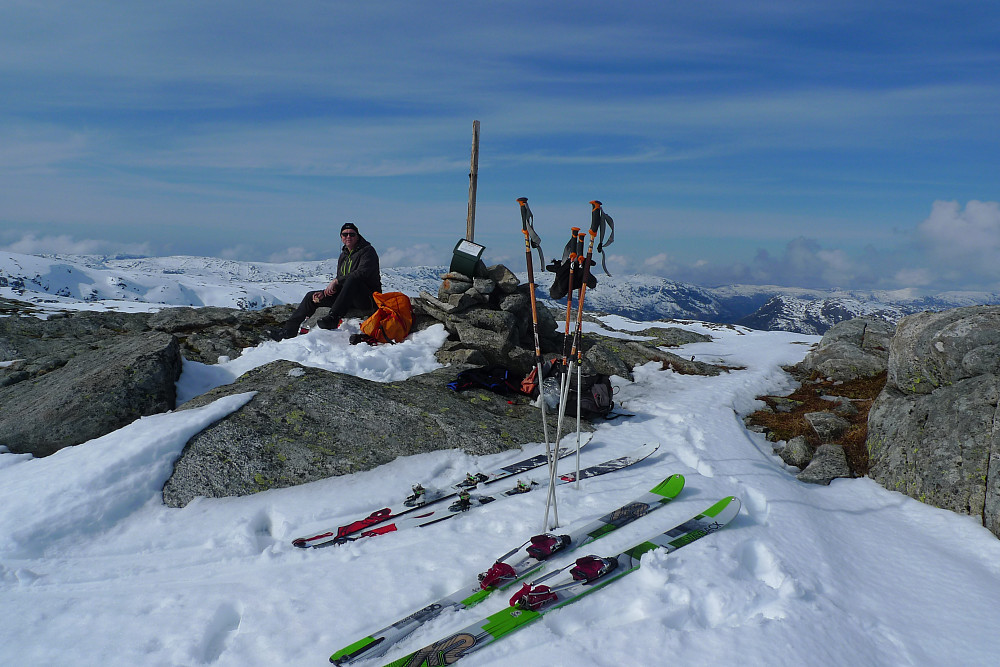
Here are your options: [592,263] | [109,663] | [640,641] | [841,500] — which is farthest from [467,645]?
[841,500]

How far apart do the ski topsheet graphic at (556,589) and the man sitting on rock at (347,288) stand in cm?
982

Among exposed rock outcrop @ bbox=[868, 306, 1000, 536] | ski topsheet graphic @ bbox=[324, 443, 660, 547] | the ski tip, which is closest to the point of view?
ski topsheet graphic @ bbox=[324, 443, 660, 547]

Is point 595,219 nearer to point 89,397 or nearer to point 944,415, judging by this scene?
point 944,415

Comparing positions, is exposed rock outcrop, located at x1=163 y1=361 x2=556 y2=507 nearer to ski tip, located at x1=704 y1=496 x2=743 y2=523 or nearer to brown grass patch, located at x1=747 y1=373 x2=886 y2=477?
ski tip, located at x1=704 y1=496 x2=743 y2=523

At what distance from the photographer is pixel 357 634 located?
13.1 ft

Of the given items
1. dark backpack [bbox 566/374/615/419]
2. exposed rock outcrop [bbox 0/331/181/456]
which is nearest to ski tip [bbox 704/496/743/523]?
dark backpack [bbox 566/374/615/419]

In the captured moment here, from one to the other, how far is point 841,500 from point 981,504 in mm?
1505

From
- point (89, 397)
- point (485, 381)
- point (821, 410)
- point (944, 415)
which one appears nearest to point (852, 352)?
point (821, 410)

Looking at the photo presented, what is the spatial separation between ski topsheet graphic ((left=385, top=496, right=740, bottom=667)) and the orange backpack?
28.1ft

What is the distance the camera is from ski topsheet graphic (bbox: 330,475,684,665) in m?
3.83

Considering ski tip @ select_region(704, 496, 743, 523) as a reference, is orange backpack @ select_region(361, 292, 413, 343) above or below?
above

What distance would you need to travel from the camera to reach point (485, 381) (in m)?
10.3

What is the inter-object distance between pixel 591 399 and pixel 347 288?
720 centimetres

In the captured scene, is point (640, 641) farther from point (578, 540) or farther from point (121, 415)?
point (121, 415)
